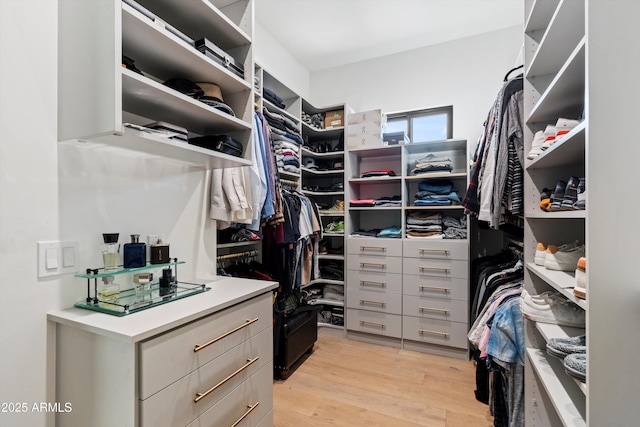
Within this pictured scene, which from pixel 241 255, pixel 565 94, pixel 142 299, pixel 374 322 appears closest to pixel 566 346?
pixel 565 94

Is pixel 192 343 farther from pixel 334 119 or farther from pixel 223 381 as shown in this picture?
pixel 334 119

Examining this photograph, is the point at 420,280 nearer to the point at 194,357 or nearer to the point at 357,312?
the point at 357,312

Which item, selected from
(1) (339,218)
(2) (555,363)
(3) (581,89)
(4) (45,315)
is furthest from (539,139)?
(1) (339,218)

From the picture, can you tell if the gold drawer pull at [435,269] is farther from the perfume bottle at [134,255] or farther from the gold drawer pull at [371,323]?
the perfume bottle at [134,255]

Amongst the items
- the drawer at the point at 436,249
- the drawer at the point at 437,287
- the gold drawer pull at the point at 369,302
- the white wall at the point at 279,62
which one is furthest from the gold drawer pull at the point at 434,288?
the white wall at the point at 279,62

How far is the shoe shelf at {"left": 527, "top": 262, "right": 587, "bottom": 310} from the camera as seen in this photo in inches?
34.2

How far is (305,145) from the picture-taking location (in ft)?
10.2

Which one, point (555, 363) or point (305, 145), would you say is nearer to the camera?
point (555, 363)

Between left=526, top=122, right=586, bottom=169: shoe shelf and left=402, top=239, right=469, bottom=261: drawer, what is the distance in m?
1.25

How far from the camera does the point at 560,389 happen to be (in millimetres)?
1026

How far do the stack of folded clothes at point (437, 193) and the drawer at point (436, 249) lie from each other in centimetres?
36

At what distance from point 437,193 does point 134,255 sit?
245 cm

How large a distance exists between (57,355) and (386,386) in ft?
6.28

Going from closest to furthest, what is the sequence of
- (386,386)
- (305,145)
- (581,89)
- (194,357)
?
1. (194,357)
2. (581,89)
3. (386,386)
4. (305,145)
